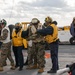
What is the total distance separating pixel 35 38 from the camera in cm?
912

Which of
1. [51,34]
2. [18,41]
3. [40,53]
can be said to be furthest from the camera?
[18,41]

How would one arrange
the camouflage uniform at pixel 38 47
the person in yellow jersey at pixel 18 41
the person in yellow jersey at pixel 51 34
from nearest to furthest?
the person in yellow jersey at pixel 51 34
the camouflage uniform at pixel 38 47
the person in yellow jersey at pixel 18 41

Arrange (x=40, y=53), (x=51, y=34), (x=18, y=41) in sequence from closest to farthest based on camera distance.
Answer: (x=51, y=34), (x=40, y=53), (x=18, y=41)

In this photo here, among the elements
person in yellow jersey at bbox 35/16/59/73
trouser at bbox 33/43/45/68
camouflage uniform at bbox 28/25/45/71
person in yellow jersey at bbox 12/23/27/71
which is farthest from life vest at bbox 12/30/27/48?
person in yellow jersey at bbox 35/16/59/73

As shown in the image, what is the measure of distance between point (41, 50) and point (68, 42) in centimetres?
1441

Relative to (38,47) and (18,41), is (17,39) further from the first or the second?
(38,47)

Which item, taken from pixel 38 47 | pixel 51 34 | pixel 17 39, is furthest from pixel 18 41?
pixel 51 34


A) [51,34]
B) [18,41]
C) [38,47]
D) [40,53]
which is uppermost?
[51,34]

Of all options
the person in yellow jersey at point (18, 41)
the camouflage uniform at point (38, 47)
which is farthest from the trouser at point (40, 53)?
the person in yellow jersey at point (18, 41)

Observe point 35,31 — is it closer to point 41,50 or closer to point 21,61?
point 41,50

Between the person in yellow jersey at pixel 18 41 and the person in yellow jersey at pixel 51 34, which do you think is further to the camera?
the person in yellow jersey at pixel 18 41

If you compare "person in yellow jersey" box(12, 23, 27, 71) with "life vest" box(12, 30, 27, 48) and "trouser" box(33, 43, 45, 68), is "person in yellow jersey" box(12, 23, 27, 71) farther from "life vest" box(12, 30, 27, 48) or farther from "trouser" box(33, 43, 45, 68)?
"trouser" box(33, 43, 45, 68)

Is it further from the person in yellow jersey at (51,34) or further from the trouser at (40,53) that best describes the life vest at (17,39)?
the person in yellow jersey at (51,34)

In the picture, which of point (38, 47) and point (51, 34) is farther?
point (38, 47)
